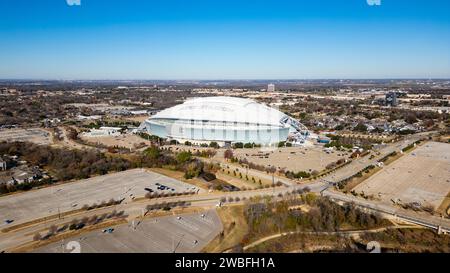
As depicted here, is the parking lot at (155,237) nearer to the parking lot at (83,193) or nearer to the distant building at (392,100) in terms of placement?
the parking lot at (83,193)

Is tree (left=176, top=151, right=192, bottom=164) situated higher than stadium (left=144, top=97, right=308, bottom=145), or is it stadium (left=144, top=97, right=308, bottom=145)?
stadium (left=144, top=97, right=308, bottom=145)

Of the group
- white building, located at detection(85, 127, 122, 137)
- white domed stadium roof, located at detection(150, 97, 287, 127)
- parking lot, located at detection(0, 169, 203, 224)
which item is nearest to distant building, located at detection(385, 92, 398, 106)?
white domed stadium roof, located at detection(150, 97, 287, 127)

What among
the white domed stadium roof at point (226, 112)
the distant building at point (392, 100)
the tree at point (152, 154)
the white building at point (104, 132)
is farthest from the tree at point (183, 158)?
the distant building at point (392, 100)

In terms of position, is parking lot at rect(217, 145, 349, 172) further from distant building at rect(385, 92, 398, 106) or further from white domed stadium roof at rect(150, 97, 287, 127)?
distant building at rect(385, 92, 398, 106)

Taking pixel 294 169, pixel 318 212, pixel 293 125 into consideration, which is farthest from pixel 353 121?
pixel 318 212
